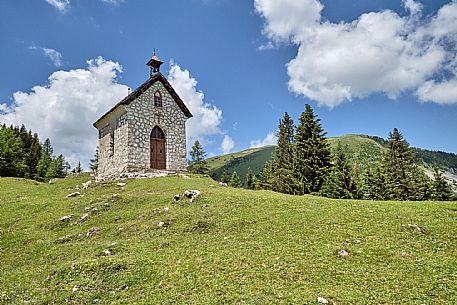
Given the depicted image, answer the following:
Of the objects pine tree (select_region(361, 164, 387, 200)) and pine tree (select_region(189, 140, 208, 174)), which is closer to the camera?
pine tree (select_region(361, 164, 387, 200))

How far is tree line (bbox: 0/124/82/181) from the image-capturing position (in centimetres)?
6431

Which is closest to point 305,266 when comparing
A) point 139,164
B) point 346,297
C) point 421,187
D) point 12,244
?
point 346,297

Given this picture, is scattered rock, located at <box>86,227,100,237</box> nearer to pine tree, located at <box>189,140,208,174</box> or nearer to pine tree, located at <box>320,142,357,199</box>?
pine tree, located at <box>320,142,357,199</box>

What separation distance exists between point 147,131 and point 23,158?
51072 millimetres

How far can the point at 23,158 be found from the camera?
7131 cm

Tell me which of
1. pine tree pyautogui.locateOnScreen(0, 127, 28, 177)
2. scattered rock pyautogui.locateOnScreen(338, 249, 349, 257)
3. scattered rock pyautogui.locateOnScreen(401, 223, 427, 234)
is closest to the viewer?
scattered rock pyautogui.locateOnScreen(338, 249, 349, 257)

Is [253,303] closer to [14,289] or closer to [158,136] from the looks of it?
[14,289]

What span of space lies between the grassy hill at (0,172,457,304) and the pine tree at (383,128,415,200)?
26530 millimetres

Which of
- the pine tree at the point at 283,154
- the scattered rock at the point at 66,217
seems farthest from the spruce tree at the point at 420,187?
the scattered rock at the point at 66,217

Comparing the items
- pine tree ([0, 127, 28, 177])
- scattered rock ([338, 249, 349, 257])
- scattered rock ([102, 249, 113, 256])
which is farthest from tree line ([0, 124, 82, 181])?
scattered rock ([338, 249, 349, 257])

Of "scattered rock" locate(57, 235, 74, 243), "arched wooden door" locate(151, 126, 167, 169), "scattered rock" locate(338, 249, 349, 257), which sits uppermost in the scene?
"arched wooden door" locate(151, 126, 167, 169)

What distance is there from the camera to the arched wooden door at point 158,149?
112 ft

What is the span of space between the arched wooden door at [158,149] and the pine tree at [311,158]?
17829 mm

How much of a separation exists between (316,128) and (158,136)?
2078cm
